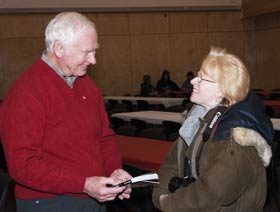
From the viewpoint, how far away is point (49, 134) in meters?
2.14

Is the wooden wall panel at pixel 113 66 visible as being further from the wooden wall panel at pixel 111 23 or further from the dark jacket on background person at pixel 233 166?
the dark jacket on background person at pixel 233 166

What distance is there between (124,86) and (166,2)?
3.01m

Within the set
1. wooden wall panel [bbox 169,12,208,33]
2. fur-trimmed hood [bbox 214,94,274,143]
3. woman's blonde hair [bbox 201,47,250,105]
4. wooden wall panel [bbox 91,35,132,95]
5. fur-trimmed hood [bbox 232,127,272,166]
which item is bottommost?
wooden wall panel [bbox 91,35,132,95]

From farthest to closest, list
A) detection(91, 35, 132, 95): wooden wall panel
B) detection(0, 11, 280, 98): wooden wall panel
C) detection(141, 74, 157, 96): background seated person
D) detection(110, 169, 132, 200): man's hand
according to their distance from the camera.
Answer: detection(91, 35, 132, 95): wooden wall panel
detection(141, 74, 157, 96): background seated person
detection(0, 11, 280, 98): wooden wall panel
detection(110, 169, 132, 200): man's hand

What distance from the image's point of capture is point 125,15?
15.2 m

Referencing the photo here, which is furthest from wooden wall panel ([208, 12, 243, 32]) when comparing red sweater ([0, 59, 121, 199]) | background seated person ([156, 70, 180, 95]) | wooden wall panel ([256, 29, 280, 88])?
red sweater ([0, 59, 121, 199])

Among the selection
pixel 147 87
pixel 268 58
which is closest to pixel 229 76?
pixel 147 87

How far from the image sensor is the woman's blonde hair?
2.00 metres

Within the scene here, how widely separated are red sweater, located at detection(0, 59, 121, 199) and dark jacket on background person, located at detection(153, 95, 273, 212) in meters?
0.46

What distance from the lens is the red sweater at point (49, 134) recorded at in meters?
2.03

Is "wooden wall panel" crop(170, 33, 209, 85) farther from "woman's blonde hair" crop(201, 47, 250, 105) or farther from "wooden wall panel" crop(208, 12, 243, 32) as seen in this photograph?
"woman's blonde hair" crop(201, 47, 250, 105)

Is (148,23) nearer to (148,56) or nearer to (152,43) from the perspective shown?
(152,43)

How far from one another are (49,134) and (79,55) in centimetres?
38

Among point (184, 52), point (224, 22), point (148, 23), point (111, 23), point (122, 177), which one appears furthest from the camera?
point (224, 22)
